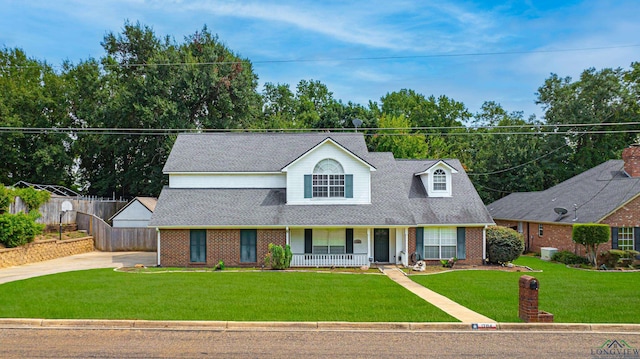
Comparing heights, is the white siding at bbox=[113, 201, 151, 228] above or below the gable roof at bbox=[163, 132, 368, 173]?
below

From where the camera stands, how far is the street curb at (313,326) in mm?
12812

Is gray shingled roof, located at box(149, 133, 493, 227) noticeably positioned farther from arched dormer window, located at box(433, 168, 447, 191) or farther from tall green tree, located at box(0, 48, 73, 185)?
tall green tree, located at box(0, 48, 73, 185)

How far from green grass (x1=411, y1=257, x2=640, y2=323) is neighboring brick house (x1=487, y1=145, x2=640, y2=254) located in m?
5.39

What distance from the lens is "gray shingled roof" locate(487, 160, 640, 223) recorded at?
30453mm

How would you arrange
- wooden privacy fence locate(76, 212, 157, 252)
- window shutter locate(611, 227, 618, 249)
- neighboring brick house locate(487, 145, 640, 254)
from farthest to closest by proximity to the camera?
wooden privacy fence locate(76, 212, 157, 252) < neighboring brick house locate(487, 145, 640, 254) < window shutter locate(611, 227, 618, 249)

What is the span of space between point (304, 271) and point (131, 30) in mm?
39248

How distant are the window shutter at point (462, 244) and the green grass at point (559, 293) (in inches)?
131

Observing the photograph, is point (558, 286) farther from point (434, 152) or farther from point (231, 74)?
point (434, 152)

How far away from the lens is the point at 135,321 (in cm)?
1290

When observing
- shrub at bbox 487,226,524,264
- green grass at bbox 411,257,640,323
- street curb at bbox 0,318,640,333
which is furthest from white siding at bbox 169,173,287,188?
street curb at bbox 0,318,640,333

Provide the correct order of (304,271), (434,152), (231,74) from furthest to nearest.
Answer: (434,152), (231,74), (304,271)

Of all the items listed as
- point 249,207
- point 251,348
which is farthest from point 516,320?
point 249,207

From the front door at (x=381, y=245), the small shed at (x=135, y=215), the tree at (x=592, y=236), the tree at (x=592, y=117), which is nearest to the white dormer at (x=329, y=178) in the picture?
the front door at (x=381, y=245)

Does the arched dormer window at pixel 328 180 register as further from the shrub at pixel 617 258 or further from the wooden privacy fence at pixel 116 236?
the shrub at pixel 617 258
